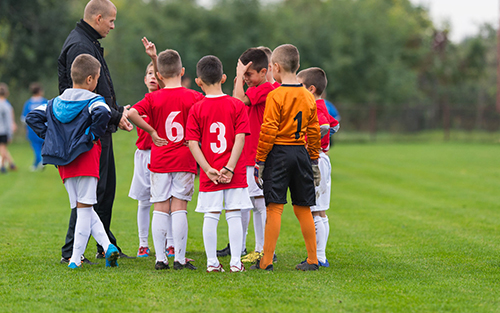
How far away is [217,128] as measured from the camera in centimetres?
459

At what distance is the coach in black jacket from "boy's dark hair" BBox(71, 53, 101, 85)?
338mm

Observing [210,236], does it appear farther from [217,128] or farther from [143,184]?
[143,184]

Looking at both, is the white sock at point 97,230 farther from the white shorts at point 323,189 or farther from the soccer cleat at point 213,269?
the white shorts at point 323,189

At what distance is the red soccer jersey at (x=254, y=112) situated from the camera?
201 inches

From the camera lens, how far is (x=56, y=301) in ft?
12.2

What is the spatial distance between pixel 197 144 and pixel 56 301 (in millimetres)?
1669

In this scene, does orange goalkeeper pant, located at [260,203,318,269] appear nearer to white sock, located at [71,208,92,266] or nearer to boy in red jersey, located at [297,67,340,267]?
boy in red jersey, located at [297,67,340,267]

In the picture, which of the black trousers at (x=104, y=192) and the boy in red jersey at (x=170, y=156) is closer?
the boy in red jersey at (x=170, y=156)

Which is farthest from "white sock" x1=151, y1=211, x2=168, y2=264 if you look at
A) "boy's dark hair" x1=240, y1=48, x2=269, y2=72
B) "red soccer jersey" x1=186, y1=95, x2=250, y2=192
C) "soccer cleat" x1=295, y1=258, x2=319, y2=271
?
"boy's dark hair" x1=240, y1=48, x2=269, y2=72

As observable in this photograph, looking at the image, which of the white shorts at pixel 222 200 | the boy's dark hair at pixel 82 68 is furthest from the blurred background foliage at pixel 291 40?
the boy's dark hair at pixel 82 68

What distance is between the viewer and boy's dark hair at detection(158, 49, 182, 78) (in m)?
4.83

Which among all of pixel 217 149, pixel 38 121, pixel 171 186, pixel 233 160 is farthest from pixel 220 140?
pixel 38 121

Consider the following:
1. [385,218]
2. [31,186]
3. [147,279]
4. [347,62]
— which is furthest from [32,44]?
[147,279]

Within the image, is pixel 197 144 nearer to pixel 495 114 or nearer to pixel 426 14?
pixel 495 114
